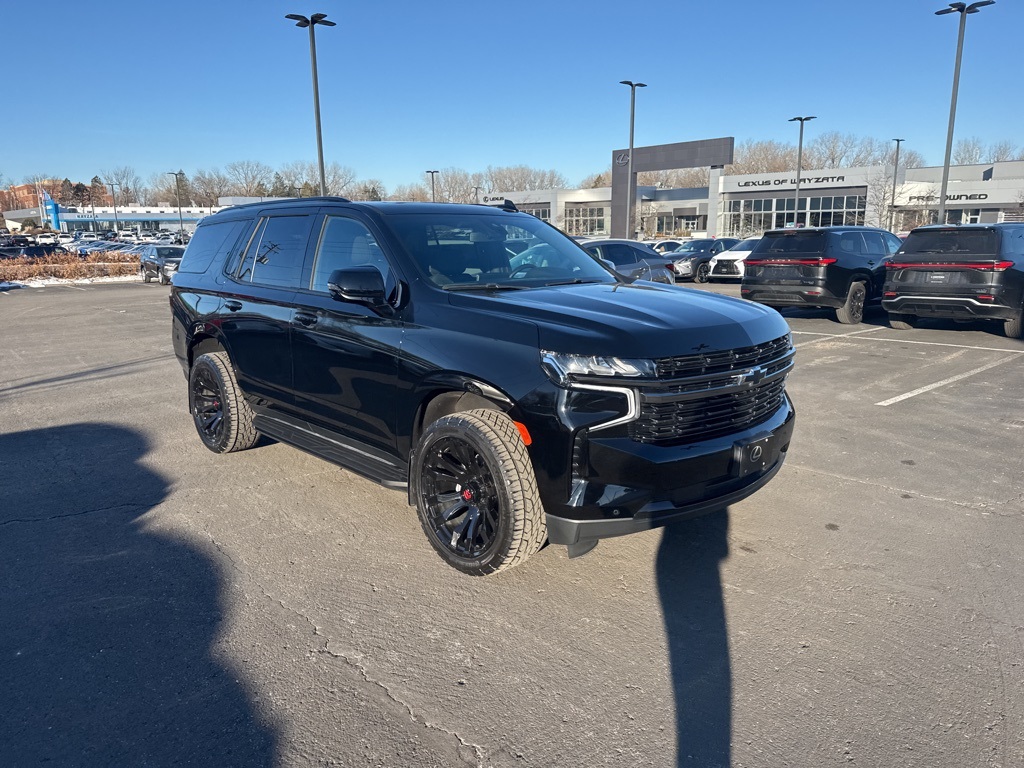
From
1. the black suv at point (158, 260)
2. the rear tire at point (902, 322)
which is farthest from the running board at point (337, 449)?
the black suv at point (158, 260)

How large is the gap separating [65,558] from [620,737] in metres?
3.21

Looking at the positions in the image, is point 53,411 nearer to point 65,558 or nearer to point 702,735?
point 65,558

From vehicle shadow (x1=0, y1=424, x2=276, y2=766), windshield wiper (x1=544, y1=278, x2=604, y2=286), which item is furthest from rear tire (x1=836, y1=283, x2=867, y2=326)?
vehicle shadow (x1=0, y1=424, x2=276, y2=766)

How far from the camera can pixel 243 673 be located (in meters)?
2.96

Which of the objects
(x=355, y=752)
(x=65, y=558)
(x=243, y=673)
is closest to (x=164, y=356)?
(x=65, y=558)

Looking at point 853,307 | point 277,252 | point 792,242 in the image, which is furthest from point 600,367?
point 853,307

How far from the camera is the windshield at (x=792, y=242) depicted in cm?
1273

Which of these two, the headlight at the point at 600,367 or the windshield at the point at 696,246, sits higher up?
the windshield at the point at 696,246

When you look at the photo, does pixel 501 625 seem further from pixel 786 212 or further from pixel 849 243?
pixel 786 212

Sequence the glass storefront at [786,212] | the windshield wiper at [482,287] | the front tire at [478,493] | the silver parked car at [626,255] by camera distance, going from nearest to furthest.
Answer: the front tire at [478,493] → the windshield wiper at [482,287] → the silver parked car at [626,255] → the glass storefront at [786,212]

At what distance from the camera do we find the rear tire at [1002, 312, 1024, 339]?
1086cm

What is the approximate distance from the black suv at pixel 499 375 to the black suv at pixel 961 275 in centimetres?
849

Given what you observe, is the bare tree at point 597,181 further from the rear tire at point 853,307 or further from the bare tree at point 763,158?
the rear tire at point 853,307

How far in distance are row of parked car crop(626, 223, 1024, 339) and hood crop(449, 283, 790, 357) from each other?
8.71 m
